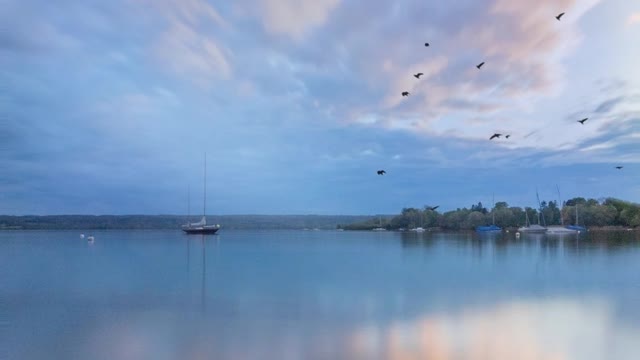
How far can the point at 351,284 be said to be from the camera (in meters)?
39.2

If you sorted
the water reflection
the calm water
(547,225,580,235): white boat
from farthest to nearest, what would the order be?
(547,225,580,235): white boat, the calm water, the water reflection

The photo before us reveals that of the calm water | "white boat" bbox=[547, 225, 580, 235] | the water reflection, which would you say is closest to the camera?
the water reflection

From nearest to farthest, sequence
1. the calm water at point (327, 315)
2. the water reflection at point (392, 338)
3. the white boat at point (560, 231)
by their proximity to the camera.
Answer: the water reflection at point (392, 338)
the calm water at point (327, 315)
the white boat at point (560, 231)

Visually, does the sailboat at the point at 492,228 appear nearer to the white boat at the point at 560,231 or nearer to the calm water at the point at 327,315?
the white boat at the point at 560,231

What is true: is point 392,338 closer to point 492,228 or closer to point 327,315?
point 327,315

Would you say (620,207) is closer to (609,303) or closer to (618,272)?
(618,272)

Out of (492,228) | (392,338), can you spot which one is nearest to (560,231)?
(492,228)

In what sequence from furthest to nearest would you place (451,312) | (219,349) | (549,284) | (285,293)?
(549,284) → (285,293) → (451,312) → (219,349)

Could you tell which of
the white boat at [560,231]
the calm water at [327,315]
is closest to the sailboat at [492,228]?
the white boat at [560,231]

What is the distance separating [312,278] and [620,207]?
162932mm

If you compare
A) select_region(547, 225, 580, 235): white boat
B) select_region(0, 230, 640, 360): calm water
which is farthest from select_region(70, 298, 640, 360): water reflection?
select_region(547, 225, 580, 235): white boat

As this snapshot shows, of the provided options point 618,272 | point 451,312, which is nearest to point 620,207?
point 618,272

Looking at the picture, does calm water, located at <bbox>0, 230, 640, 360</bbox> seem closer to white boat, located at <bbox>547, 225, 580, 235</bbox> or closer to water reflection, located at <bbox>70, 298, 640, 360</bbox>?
water reflection, located at <bbox>70, 298, 640, 360</bbox>

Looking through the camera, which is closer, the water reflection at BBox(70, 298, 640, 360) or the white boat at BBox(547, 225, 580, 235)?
the water reflection at BBox(70, 298, 640, 360)
